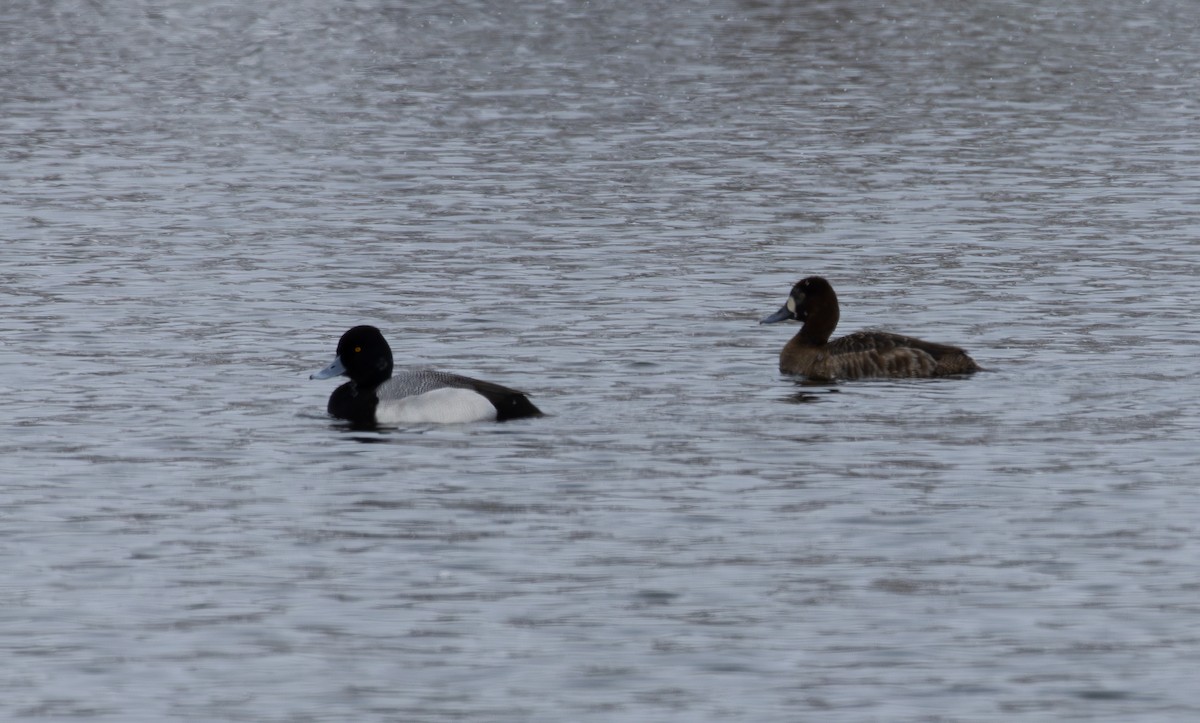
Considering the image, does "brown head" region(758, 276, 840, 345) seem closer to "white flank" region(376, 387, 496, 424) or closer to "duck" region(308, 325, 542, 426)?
"duck" region(308, 325, 542, 426)

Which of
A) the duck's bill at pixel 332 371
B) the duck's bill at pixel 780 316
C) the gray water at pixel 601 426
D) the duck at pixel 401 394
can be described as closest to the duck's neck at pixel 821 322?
the duck's bill at pixel 780 316

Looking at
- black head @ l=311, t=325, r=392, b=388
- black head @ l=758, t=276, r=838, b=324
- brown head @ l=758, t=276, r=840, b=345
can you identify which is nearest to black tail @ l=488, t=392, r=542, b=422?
black head @ l=311, t=325, r=392, b=388

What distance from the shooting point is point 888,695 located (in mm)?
11398

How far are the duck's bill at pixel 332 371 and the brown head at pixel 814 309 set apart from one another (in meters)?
4.41

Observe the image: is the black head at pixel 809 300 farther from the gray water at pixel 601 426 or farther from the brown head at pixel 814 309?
the gray water at pixel 601 426

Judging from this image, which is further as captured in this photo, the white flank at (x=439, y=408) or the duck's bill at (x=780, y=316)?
the duck's bill at (x=780, y=316)

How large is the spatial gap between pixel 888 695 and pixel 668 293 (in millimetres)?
15177

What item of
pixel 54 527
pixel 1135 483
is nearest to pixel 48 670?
pixel 54 527

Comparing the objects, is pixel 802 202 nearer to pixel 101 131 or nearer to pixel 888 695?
pixel 101 131

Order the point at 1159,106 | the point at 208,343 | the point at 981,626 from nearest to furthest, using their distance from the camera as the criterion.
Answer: the point at 981,626 → the point at 208,343 → the point at 1159,106

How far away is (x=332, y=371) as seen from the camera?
19875 millimetres

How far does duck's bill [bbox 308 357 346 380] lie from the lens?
19812 millimetres

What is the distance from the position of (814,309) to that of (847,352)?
1.14 m

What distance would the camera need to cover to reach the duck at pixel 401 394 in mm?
18844
